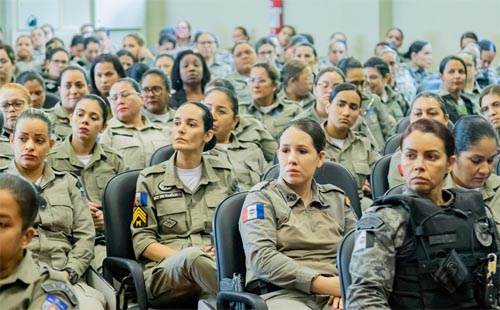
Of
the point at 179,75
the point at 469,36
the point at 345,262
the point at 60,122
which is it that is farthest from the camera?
the point at 469,36

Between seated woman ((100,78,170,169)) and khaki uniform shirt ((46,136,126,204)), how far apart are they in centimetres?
52

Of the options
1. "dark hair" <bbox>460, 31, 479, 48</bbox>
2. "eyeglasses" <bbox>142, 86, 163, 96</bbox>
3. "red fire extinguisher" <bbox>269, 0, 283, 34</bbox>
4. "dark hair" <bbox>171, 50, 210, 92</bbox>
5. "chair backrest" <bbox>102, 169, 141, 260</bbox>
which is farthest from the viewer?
"red fire extinguisher" <bbox>269, 0, 283, 34</bbox>

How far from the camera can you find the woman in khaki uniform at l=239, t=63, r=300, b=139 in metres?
5.91

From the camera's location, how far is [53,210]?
332 cm

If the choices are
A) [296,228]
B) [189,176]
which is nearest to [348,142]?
[189,176]

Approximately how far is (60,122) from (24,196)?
2.96 m

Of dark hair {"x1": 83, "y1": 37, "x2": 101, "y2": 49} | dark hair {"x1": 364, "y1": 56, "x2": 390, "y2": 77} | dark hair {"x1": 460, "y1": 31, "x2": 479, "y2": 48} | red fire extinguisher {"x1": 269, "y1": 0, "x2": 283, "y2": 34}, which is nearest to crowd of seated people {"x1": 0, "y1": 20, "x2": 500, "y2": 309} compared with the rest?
dark hair {"x1": 364, "y1": 56, "x2": 390, "y2": 77}

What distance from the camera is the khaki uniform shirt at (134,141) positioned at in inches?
186

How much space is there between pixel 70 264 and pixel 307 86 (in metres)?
3.52

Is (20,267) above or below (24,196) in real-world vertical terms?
below

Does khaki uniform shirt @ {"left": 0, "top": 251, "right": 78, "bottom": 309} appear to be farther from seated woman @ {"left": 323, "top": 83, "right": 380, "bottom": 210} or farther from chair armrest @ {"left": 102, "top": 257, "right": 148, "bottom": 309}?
Answer: seated woman @ {"left": 323, "top": 83, "right": 380, "bottom": 210}

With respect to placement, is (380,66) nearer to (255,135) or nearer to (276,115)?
(276,115)

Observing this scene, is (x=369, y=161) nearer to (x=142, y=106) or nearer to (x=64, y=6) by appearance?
(x=142, y=106)

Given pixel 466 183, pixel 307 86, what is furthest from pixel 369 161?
pixel 307 86
